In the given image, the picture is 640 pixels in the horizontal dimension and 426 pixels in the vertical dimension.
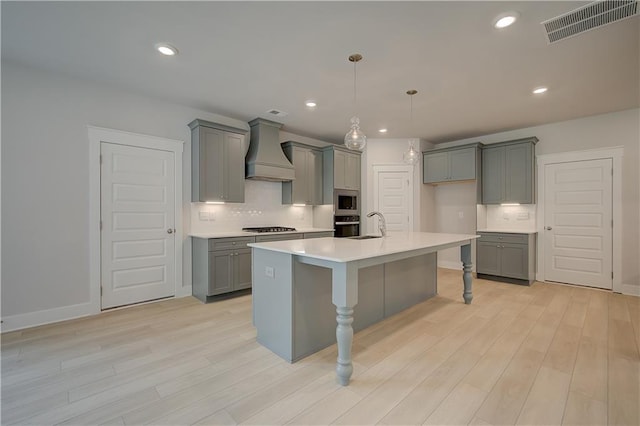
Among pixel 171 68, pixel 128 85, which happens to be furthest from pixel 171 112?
pixel 171 68

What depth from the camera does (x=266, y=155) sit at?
4.55m

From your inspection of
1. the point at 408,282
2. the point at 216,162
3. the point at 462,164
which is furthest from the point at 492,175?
the point at 216,162

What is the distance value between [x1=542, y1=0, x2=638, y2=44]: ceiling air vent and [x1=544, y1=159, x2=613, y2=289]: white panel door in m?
3.11

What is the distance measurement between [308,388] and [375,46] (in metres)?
2.83

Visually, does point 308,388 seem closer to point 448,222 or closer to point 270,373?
point 270,373

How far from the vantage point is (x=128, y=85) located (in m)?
3.38

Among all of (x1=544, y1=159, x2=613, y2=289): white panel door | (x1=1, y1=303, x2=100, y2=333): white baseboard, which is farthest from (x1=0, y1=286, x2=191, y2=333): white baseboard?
(x1=544, y1=159, x2=613, y2=289): white panel door

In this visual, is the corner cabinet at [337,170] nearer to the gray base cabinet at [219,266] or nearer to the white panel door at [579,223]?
the gray base cabinet at [219,266]

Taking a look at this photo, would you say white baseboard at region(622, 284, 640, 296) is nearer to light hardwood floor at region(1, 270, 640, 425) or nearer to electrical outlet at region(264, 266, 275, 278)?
light hardwood floor at region(1, 270, 640, 425)

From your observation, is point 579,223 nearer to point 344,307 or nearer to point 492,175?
point 492,175

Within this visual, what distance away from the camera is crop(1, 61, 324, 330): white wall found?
292 cm

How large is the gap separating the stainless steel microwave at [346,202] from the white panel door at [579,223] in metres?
3.24

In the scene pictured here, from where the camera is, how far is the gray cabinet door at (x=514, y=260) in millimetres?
4648

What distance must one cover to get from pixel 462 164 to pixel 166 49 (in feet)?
16.2
